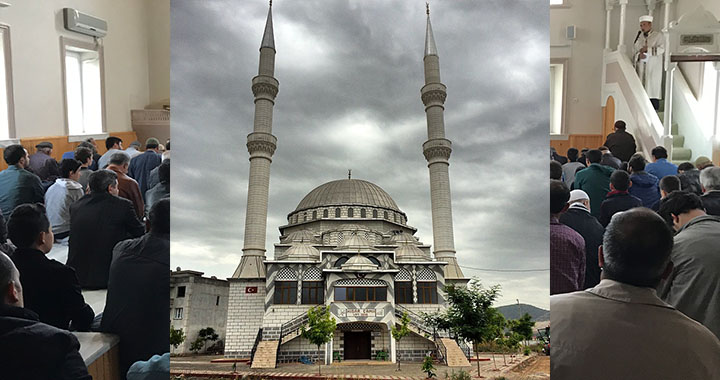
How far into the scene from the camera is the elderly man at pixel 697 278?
1683mm

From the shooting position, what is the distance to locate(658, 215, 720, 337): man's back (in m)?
1.68

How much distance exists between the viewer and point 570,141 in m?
4.44

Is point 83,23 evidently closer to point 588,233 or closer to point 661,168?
point 588,233

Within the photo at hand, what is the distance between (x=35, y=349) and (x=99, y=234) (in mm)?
462

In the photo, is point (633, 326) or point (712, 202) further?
point (712, 202)

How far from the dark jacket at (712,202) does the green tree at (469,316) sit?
1.04 metres

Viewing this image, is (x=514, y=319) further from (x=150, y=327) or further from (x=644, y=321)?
(x=150, y=327)

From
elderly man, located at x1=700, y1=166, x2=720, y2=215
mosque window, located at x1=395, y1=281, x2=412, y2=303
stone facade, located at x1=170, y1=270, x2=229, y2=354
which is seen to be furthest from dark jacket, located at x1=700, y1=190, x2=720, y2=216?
stone facade, located at x1=170, y1=270, x2=229, y2=354

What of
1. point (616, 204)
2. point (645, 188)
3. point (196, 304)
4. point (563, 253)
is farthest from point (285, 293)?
point (645, 188)

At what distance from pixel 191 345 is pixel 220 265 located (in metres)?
0.27

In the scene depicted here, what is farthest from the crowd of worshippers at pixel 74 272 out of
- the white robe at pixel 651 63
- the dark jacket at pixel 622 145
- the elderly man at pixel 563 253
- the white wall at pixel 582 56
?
the white wall at pixel 582 56

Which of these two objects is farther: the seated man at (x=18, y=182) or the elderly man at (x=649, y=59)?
the elderly man at (x=649, y=59)

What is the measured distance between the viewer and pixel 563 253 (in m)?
1.70

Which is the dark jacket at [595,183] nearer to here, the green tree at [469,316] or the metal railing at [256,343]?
the green tree at [469,316]
